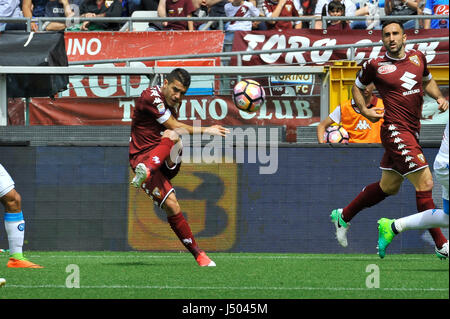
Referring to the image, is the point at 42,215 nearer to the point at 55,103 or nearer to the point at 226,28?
the point at 55,103

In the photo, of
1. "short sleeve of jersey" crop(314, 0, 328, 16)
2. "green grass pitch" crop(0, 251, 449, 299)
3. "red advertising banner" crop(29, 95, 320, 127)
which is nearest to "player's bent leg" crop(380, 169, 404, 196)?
"green grass pitch" crop(0, 251, 449, 299)

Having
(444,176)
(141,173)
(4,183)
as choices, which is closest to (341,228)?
(141,173)

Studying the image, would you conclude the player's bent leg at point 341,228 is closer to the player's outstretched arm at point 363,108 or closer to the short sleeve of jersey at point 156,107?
the player's outstretched arm at point 363,108

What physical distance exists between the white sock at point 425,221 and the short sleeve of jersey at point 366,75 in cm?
191

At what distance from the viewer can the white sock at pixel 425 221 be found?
320 inches

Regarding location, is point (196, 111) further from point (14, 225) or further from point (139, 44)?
point (14, 225)

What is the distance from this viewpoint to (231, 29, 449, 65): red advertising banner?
1526 cm

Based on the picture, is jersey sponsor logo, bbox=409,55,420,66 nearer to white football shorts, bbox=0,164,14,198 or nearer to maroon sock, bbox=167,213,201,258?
maroon sock, bbox=167,213,201,258

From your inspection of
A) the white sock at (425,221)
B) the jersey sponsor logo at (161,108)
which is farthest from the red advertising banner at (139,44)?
the white sock at (425,221)

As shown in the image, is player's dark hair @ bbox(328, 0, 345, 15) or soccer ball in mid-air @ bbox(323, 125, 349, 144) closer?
soccer ball in mid-air @ bbox(323, 125, 349, 144)

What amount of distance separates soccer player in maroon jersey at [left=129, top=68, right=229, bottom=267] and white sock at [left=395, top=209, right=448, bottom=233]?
6.56 feet
